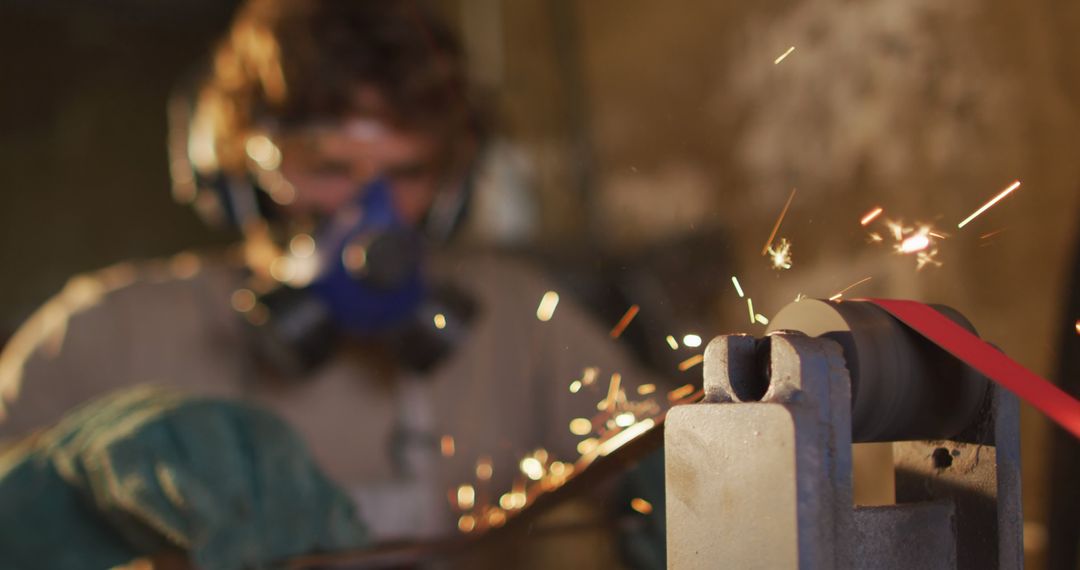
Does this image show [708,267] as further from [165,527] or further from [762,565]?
[762,565]

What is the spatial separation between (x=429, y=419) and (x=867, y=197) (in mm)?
961

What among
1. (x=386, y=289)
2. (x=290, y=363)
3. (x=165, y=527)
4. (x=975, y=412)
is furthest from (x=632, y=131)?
(x=975, y=412)

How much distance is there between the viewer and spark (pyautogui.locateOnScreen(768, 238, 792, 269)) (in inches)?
30.2

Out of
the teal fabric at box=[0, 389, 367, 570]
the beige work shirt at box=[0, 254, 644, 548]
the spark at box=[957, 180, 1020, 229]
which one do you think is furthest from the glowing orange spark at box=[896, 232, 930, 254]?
the beige work shirt at box=[0, 254, 644, 548]

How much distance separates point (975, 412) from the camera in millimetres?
593

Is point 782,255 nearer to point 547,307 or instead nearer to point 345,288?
point 345,288

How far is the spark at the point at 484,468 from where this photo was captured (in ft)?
6.31

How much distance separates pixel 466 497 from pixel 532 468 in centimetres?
16

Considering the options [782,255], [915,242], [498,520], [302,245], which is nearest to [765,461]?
[782,255]

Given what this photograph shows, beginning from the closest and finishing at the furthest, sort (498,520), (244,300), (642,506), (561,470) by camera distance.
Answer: (498,520), (642,506), (561,470), (244,300)

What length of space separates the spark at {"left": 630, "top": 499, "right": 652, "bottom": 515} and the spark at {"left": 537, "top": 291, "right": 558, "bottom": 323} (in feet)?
3.41

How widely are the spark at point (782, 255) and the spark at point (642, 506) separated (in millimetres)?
362

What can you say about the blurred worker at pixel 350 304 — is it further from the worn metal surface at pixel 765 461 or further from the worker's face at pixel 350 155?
the worn metal surface at pixel 765 461

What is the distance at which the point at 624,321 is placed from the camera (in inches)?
88.8
